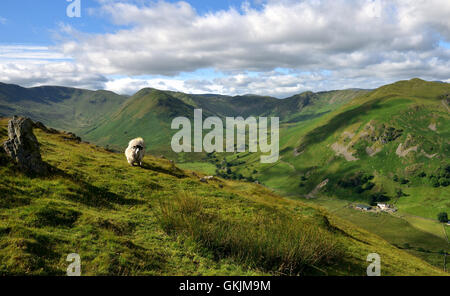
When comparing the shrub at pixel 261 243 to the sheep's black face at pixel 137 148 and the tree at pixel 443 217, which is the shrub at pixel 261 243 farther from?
the tree at pixel 443 217

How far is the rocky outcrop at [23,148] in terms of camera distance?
19219 millimetres

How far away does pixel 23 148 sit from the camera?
760 inches

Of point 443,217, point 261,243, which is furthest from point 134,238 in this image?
point 443,217

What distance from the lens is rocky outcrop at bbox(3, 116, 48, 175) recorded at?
19.2 meters

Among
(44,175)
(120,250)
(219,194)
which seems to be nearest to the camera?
(120,250)

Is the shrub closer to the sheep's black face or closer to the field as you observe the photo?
the sheep's black face

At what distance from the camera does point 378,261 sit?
66.8ft

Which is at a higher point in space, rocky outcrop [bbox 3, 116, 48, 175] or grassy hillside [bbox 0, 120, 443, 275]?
rocky outcrop [bbox 3, 116, 48, 175]

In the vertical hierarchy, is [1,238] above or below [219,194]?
above

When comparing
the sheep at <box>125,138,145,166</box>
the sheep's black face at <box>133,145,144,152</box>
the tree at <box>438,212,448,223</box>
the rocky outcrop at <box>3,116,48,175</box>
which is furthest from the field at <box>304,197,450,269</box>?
the rocky outcrop at <box>3,116,48,175</box>

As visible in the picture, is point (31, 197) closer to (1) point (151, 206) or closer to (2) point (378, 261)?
(1) point (151, 206)
